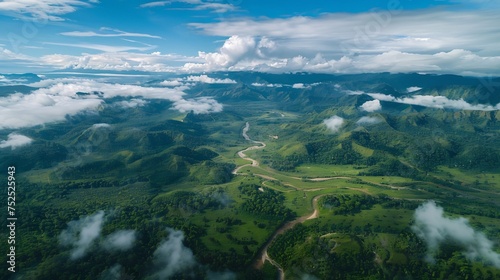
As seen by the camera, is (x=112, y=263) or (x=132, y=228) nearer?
(x=112, y=263)

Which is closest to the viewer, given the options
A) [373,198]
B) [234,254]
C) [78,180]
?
[234,254]

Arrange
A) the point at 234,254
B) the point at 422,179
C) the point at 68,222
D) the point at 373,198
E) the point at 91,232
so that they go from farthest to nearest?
1. the point at 422,179
2. the point at 373,198
3. the point at 68,222
4. the point at 91,232
5. the point at 234,254

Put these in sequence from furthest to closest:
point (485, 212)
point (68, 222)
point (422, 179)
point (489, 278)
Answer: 1. point (422, 179)
2. point (485, 212)
3. point (68, 222)
4. point (489, 278)

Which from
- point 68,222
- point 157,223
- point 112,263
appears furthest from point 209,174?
point 112,263

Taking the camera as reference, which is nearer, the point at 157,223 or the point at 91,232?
the point at 91,232

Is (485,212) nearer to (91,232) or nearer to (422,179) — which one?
(422,179)

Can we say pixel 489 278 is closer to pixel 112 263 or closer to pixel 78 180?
pixel 112 263

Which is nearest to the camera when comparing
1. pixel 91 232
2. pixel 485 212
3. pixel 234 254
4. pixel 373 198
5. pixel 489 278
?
pixel 489 278

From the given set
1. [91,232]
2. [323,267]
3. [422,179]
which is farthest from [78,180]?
[422,179]
